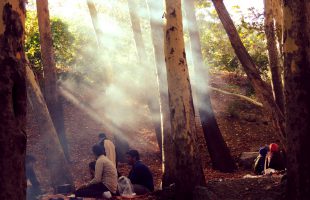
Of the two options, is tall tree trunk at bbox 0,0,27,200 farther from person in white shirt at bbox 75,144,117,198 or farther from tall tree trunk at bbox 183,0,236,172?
tall tree trunk at bbox 183,0,236,172

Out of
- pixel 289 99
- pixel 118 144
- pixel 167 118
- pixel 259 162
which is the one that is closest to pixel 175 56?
pixel 167 118

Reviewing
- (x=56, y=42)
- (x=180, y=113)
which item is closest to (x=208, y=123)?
(x=180, y=113)

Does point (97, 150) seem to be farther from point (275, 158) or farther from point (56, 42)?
point (56, 42)

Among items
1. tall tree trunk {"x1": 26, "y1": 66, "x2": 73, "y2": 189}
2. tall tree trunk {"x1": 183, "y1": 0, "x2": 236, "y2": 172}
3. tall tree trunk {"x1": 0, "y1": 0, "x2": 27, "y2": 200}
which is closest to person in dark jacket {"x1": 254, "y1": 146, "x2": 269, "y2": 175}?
tall tree trunk {"x1": 183, "y1": 0, "x2": 236, "y2": 172}

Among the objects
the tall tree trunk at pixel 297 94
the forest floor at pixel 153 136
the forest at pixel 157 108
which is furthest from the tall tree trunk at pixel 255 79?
the tall tree trunk at pixel 297 94

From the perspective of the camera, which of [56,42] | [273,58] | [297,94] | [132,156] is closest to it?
[297,94]

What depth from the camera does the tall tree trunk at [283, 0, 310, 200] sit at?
6.22 metres

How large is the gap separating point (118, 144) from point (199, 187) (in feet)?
28.1

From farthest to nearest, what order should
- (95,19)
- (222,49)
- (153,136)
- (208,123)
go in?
(222,49)
(153,136)
(95,19)
(208,123)

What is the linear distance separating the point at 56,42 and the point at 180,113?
15.2 metres

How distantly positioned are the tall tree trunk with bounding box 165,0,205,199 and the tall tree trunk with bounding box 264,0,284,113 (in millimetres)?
4430

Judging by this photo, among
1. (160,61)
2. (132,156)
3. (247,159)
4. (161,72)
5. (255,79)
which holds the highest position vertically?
(160,61)

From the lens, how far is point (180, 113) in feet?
27.9

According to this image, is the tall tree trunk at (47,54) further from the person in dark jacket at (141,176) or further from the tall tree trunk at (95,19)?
the person in dark jacket at (141,176)
